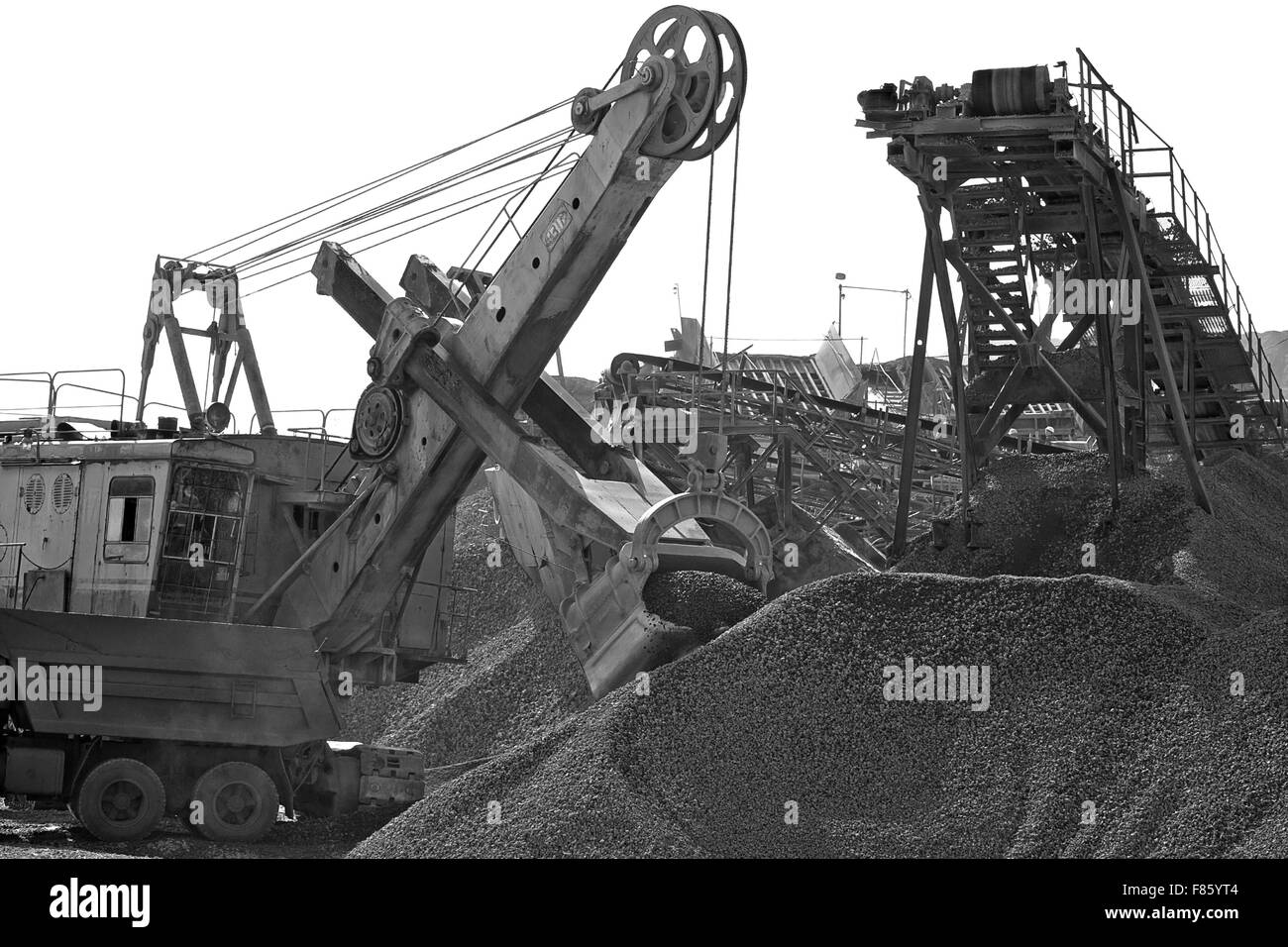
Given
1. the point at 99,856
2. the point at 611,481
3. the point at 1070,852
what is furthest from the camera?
the point at 611,481

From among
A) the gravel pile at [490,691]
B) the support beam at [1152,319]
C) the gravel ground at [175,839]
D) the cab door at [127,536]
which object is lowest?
the gravel ground at [175,839]

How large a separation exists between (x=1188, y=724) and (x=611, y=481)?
17.5ft

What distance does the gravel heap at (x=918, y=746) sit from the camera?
11070 millimetres

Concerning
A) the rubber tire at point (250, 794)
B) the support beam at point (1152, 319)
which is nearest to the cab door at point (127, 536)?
the rubber tire at point (250, 794)

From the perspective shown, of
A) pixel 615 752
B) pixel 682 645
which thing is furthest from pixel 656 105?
pixel 615 752

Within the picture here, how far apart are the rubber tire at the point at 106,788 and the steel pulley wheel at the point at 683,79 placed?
21.3 ft

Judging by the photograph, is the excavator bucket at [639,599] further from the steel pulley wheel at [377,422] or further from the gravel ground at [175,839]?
the gravel ground at [175,839]

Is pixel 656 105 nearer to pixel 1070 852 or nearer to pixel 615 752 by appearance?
pixel 615 752

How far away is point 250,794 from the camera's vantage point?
14.4m

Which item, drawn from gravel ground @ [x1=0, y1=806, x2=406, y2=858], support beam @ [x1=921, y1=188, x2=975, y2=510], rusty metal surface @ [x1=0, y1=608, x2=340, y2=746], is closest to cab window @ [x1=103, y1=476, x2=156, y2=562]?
rusty metal surface @ [x1=0, y1=608, x2=340, y2=746]

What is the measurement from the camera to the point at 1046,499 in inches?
768

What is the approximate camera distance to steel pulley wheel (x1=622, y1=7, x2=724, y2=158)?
1347cm

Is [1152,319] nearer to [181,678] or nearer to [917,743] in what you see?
[917,743]

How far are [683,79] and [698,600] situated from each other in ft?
13.6
